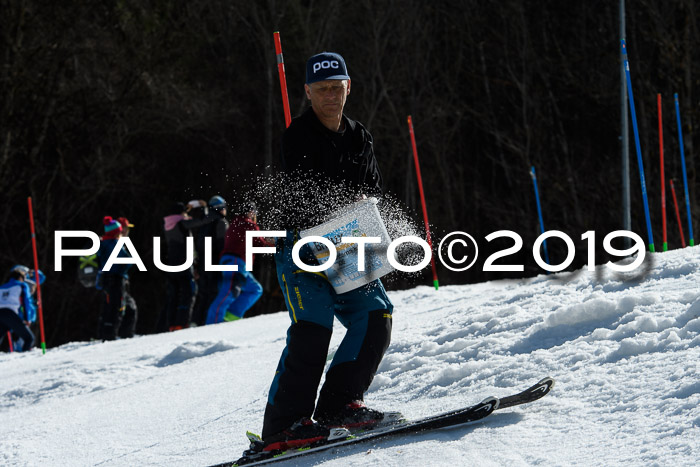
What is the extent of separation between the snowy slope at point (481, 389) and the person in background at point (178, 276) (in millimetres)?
3312

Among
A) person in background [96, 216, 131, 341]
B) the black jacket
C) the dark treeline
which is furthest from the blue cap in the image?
the dark treeline

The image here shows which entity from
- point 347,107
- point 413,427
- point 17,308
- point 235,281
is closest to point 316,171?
point 413,427

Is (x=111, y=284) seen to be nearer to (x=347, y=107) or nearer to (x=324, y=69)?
(x=324, y=69)

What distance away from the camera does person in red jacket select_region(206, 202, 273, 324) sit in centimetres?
947

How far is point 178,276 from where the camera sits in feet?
34.3

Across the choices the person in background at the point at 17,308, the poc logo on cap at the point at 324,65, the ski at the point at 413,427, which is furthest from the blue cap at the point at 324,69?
the person in background at the point at 17,308

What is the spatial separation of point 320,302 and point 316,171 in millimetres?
514

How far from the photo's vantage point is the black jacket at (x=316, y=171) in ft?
11.1

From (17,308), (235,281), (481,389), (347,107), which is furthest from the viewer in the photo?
(347,107)

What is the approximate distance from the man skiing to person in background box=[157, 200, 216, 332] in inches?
274

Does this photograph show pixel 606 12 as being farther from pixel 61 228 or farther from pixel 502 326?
pixel 502 326

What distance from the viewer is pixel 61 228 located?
2002 centimetres

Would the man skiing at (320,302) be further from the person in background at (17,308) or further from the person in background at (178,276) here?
the person in background at (17,308)

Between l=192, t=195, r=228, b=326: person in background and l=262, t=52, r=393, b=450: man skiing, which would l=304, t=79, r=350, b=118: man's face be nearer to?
l=262, t=52, r=393, b=450: man skiing
